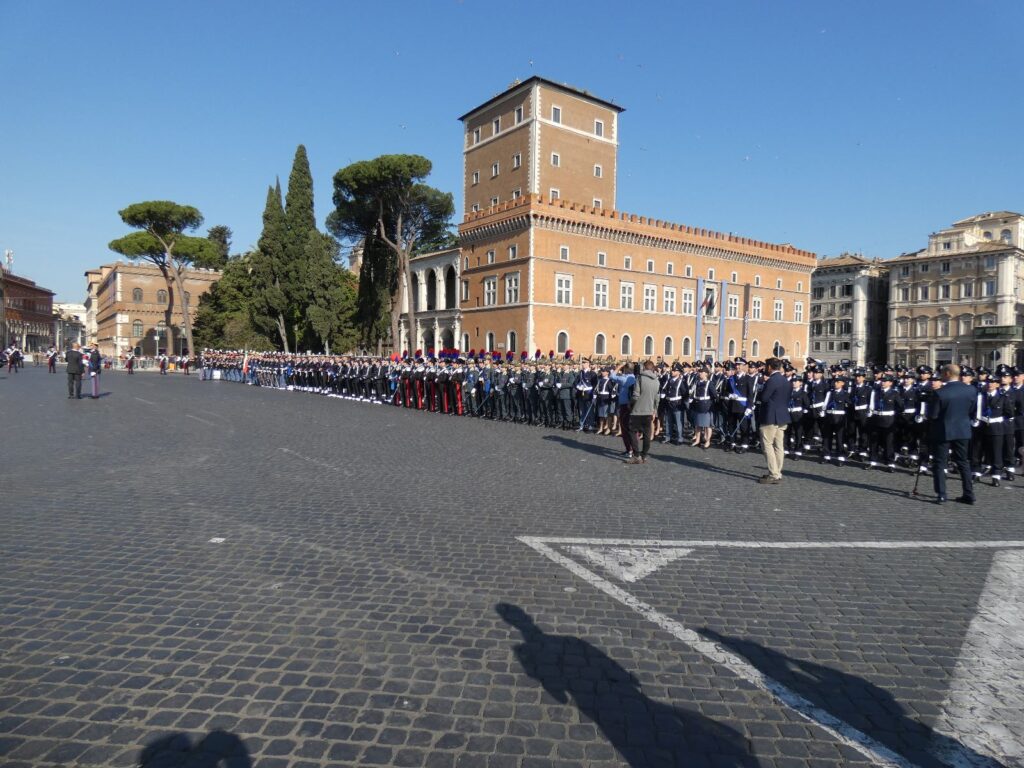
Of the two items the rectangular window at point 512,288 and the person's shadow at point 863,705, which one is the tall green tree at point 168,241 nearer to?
the rectangular window at point 512,288

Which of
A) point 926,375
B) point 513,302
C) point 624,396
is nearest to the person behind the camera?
point 926,375

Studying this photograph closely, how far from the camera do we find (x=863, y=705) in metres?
3.38

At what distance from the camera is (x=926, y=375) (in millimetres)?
11891

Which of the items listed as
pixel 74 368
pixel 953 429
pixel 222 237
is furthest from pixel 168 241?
pixel 953 429

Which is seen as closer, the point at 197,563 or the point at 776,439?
the point at 197,563

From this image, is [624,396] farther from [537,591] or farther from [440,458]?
[537,591]

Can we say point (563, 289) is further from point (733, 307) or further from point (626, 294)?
point (733, 307)

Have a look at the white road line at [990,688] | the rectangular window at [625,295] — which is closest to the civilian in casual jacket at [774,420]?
the white road line at [990,688]

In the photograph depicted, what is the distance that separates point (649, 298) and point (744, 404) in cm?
4265

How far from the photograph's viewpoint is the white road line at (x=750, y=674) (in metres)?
3.00

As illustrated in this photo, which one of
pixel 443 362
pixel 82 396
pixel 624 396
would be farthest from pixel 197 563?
pixel 82 396

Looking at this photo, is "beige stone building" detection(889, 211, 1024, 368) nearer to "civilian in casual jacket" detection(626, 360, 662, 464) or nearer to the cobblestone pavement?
"civilian in casual jacket" detection(626, 360, 662, 464)

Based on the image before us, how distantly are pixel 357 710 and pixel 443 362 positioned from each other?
1920cm

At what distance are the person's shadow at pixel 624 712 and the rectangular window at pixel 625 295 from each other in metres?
50.3
